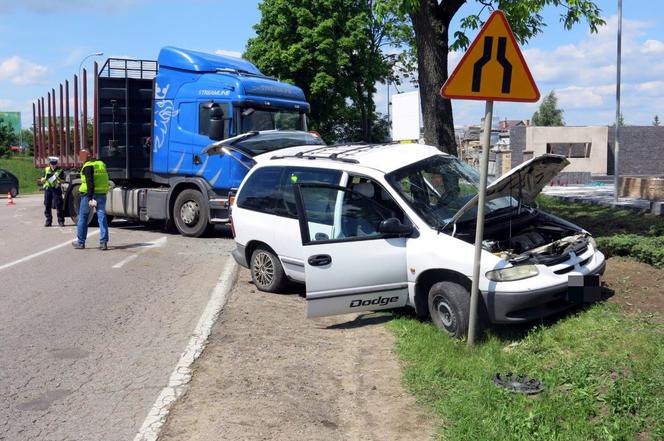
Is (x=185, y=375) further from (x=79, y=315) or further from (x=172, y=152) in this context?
(x=172, y=152)

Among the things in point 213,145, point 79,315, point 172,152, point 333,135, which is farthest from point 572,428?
point 333,135

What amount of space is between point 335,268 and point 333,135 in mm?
38186

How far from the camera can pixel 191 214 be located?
46.9 feet

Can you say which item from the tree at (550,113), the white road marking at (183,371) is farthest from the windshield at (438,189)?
the tree at (550,113)

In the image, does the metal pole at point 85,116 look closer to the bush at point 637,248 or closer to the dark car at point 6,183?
the bush at point 637,248

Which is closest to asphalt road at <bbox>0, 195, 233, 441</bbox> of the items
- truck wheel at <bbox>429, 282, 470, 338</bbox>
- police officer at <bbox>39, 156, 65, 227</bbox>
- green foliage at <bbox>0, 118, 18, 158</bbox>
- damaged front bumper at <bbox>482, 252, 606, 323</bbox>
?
truck wheel at <bbox>429, 282, 470, 338</bbox>

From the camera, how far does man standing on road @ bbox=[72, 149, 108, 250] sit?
12.4 m

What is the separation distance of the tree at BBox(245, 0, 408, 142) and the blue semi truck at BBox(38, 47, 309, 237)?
2096 centimetres

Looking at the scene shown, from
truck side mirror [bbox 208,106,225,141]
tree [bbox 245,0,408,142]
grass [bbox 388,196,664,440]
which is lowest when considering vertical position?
grass [bbox 388,196,664,440]

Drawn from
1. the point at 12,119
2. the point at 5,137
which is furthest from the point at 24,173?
the point at 12,119

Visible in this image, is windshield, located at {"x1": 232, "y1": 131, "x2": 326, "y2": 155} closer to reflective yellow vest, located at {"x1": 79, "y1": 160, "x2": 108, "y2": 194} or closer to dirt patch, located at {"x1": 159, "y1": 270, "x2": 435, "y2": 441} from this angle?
reflective yellow vest, located at {"x1": 79, "y1": 160, "x2": 108, "y2": 194}

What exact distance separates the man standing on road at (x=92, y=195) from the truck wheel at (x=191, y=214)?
1.92 meters

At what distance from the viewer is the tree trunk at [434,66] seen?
11047mm

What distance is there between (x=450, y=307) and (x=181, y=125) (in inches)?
370
